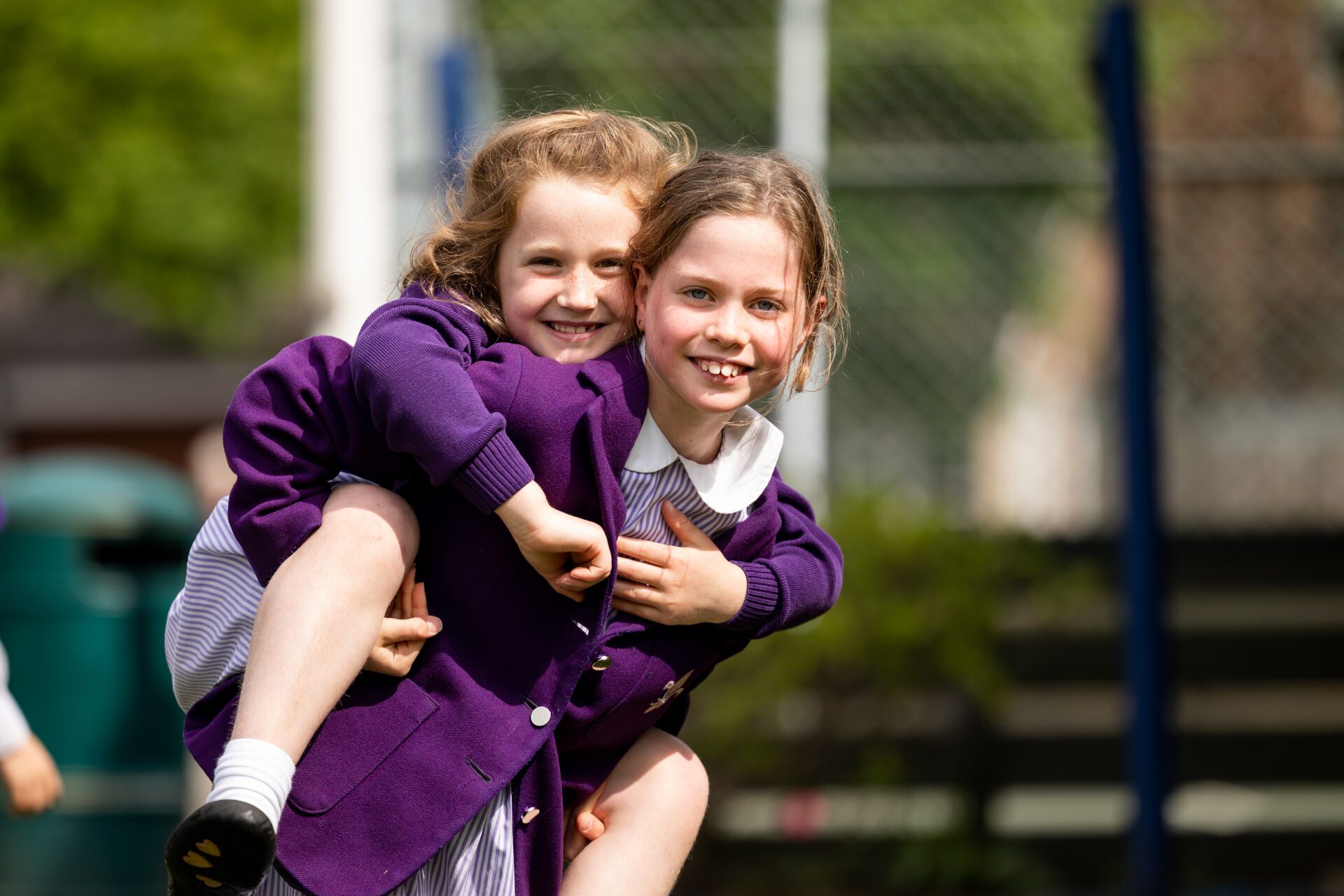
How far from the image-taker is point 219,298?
744 inches

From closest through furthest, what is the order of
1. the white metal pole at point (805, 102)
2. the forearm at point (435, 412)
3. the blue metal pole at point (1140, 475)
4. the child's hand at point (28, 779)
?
the forearm at point (435, 412) → the child's hand at point (28, 779) → the blue metal pole at point (1140, 475) → the white metal pole at point (805, 102)

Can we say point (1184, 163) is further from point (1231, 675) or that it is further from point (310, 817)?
point (310, 817)

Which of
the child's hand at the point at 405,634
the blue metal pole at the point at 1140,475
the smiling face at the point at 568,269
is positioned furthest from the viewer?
the blue metal pole at the point at 1140,475

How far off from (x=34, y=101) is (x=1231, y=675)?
49.5 ft

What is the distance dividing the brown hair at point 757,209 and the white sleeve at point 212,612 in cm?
70

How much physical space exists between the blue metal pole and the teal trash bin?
3250 mm

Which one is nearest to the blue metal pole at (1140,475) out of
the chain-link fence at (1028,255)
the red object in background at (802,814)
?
the chain-link fence at (1028,255)

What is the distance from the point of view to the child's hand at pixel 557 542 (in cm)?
192

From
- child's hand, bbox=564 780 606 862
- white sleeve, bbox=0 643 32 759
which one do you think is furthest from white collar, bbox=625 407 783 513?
white sleeve, bbox=0 643 32 759

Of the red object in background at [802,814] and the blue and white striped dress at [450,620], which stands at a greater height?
the blue and white striped dress at [450,620]

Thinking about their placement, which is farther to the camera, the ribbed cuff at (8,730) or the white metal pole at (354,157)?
the white metal pole at (354,157)

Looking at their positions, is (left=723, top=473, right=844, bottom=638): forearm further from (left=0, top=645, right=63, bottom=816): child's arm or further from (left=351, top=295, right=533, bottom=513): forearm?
(left=0, top=645, right=63, bottom=816): child's arm

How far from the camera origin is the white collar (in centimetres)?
211

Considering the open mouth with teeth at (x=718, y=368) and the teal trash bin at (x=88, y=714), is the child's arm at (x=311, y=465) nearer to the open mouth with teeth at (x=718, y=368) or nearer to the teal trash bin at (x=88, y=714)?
the open mouth with teeth at (x=718, y=368)
